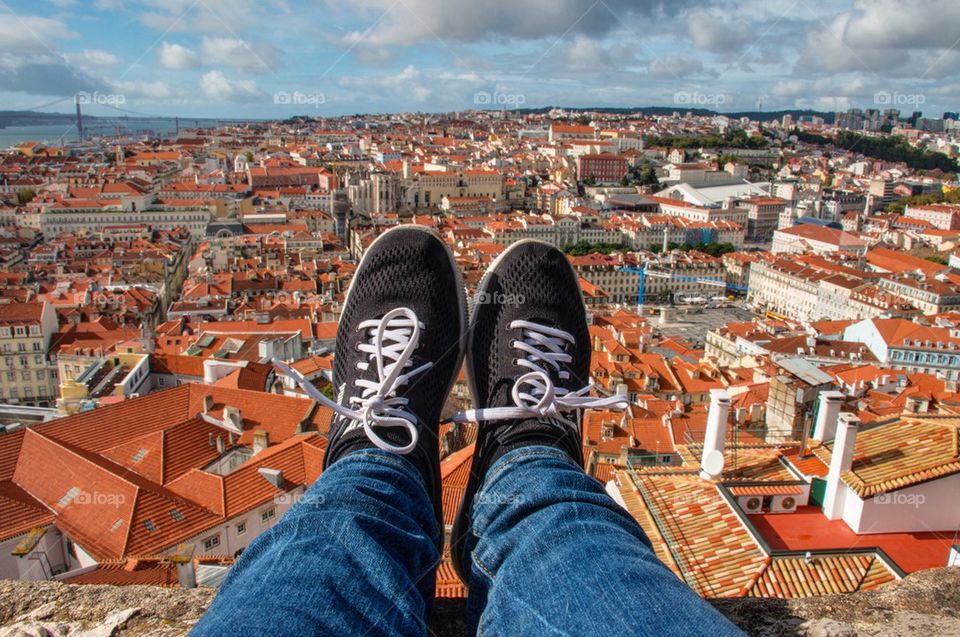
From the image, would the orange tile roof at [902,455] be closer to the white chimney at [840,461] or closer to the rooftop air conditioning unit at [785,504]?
the white chimney at [840,461]

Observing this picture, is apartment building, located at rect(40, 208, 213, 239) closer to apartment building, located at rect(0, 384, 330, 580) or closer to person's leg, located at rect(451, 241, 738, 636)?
apartment building, located at rect(0, 384, 330, 580)

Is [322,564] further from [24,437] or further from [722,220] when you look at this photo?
[722,220]

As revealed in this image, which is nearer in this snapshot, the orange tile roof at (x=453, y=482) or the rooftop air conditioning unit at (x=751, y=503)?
the rooftop air conditioning unit at (x=751, y=503)

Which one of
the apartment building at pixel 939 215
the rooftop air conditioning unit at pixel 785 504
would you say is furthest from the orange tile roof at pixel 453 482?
the apartment building at pixel 939 215

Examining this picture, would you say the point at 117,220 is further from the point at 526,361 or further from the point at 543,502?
the point at 543,502

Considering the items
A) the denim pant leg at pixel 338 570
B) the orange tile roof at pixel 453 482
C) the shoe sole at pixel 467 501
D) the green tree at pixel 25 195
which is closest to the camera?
A: the denim pant leg at pixel 338 570

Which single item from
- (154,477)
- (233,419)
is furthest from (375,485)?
(233,419)
